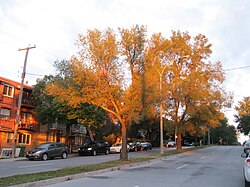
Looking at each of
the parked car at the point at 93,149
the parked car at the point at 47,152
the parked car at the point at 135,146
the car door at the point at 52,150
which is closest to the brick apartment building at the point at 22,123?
the parked car at the point at 93,149

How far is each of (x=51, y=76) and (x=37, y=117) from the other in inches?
224

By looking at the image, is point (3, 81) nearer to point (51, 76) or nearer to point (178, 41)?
point (51, 76)

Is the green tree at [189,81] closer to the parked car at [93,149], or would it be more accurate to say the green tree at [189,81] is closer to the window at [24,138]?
the parked car at [93,149]

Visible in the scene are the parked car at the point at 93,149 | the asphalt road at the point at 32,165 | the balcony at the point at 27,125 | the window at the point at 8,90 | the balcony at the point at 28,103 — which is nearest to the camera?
the asphalt road at the point at 32,165

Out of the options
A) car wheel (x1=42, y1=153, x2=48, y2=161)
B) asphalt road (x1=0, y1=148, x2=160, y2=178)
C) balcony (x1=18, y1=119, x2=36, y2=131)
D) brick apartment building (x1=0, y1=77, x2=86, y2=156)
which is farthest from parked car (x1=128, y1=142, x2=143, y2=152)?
asphalt road (x1=0, y1=148, x2=160, y2=178)

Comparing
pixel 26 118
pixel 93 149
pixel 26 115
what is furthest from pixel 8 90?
pixel 93 149

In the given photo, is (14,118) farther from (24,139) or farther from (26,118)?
(24,139)

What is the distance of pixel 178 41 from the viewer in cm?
3306

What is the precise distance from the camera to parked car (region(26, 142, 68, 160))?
78.6 ft

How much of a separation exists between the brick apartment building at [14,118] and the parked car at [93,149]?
25.4 feet

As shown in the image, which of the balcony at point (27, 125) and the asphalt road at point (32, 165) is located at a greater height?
the balcony at point (27, 125)

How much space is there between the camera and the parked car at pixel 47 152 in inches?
943

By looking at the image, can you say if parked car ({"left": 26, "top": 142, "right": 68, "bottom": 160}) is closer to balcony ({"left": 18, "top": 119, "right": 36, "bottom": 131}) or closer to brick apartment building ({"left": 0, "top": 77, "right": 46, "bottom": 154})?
brick apartment building ({"left": 0, "top": 77, "right": 46, "bottom": 154})

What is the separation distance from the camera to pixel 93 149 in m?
31.3
